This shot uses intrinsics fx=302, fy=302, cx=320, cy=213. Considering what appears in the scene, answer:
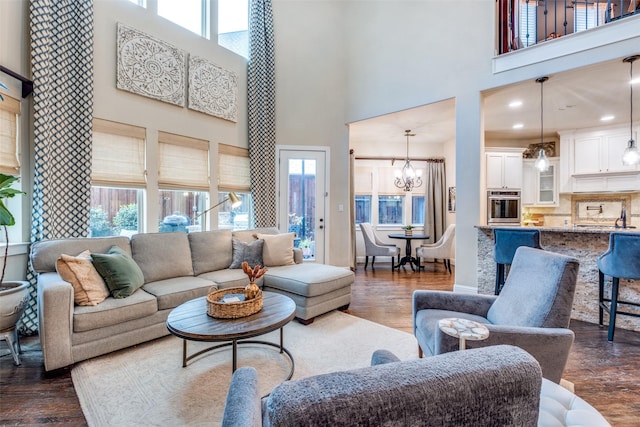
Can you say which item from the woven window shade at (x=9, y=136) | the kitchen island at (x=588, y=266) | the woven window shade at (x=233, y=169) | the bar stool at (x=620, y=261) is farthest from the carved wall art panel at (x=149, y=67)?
the bar stool at (x=620, y=261)

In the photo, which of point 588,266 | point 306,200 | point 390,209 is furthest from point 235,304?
point 390,209

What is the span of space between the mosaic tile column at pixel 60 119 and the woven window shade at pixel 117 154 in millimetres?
146

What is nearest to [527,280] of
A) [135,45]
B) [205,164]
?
[205,164]

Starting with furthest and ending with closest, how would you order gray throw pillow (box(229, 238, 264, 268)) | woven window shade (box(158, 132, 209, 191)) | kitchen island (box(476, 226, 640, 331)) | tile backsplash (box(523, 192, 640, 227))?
tile backsplash (box(523, 192, 640, 227)) < woven window shade (box(158, 132, 209, 191)) < gray throw pillow (box(229, 238, 264, 268)) < kitchen island (box(476, 226, 640, 331))

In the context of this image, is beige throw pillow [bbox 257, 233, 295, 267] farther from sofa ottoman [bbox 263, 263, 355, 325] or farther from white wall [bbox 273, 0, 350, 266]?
white wall [bbox 273, 0, 350, 266]

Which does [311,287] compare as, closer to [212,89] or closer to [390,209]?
[212,89]

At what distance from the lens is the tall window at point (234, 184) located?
15.1ft

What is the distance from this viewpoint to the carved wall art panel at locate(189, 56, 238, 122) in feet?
13.8

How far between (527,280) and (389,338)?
1.36 metres

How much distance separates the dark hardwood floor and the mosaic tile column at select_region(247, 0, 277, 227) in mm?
2477

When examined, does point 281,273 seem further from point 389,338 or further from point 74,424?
point 74,424

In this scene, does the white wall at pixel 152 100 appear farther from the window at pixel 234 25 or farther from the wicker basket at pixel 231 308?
the wicker basket at pixel 231 308

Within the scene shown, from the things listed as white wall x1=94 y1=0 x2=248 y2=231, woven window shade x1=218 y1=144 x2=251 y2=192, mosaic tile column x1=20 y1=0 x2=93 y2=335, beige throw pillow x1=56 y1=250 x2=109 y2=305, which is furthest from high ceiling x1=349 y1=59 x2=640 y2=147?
beige throw pillow x1=56 y1=250 x2=109 y2=305

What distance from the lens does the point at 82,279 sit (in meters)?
2.41
